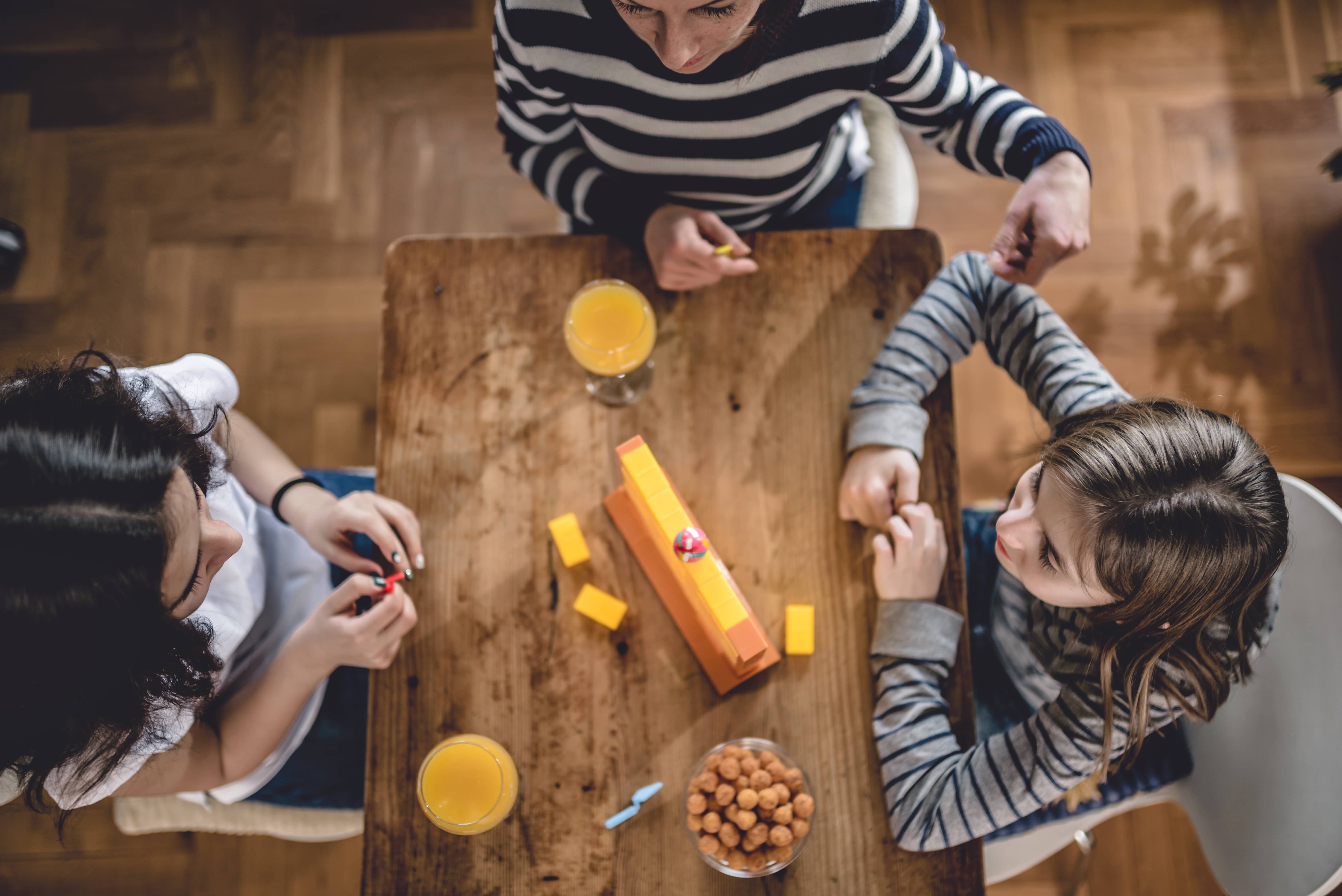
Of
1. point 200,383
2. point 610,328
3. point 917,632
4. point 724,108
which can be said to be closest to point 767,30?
point 724,108

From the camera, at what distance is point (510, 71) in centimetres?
107

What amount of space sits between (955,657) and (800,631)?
0.69 ft

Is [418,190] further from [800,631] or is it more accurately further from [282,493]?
[800,631]

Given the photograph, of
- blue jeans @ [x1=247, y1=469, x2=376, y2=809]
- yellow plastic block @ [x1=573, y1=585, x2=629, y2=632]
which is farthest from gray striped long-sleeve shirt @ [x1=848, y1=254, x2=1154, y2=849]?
blue jeans @ [x1=247, y1=469, x2=376, y2=809]

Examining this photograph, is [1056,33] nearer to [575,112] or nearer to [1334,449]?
[1334,449]

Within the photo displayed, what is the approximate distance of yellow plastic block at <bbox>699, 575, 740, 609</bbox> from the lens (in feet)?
3.11

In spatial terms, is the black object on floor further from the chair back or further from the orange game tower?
the chair back

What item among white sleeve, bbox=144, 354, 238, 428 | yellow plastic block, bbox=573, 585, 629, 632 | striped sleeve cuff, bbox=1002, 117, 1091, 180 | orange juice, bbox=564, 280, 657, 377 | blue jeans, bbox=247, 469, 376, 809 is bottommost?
blue jeans, bbox=247, 469, 376, 809

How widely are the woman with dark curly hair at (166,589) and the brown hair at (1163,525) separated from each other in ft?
2.85

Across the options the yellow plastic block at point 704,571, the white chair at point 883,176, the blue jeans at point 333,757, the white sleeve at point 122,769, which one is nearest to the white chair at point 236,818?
the blue jeans at point 333,757

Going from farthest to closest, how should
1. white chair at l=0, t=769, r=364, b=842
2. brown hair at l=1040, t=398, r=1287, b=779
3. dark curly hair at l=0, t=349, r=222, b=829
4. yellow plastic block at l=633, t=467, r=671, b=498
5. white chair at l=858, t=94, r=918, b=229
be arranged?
white chair at l=858, t=94, r=918, b=229 → white chair at l=0, t=769, r=364, b=842 → yellow plastic block at l=633, t=467, r=671, b=498 → brown hair at l=1040, t=398, r=1287, b=779 → dark curly hair at l=0, t=349, r=222, b=829

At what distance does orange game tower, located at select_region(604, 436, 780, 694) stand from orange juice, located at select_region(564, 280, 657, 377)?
116 mm

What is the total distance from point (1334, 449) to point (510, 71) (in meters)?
2.15

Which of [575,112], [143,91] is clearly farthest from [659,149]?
[143,91]
